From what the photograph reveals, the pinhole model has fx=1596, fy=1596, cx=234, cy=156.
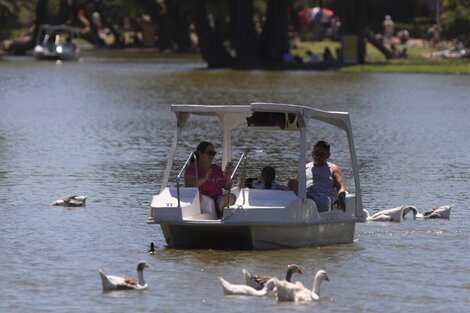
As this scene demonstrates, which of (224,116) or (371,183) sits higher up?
(224,116)

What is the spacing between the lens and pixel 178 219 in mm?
18719

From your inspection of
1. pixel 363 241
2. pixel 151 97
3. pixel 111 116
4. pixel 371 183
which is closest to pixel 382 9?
pixel 151 97

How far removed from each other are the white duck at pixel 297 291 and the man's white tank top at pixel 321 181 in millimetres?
3714

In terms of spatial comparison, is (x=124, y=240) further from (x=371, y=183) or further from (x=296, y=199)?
(x=371, y=183)

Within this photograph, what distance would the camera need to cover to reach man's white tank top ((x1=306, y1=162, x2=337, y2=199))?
19.9m

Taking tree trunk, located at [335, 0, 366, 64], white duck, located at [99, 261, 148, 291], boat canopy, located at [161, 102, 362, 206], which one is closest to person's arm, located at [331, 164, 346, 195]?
boat canopy, located at [161, 102, 362, 206]

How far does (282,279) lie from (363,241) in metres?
3.68

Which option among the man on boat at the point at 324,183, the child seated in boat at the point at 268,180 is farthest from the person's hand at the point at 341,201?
the child seated in boat at the point at 268,180

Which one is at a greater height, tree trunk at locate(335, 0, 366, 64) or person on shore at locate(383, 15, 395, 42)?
tree trunk at locate(335, 0, 366, 64)

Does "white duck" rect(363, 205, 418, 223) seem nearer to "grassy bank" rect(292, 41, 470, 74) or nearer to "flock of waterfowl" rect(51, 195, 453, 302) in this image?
"flock of waterfowl" rect(51, 195, 453, 302)

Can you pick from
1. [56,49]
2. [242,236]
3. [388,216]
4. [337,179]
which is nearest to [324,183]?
[337,179]

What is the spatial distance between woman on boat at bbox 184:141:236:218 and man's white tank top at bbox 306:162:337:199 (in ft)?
3.43

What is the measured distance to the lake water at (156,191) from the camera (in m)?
16.8

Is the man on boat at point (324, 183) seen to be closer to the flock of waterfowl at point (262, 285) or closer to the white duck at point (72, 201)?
the flock of waterfowl at point (262, 285)
